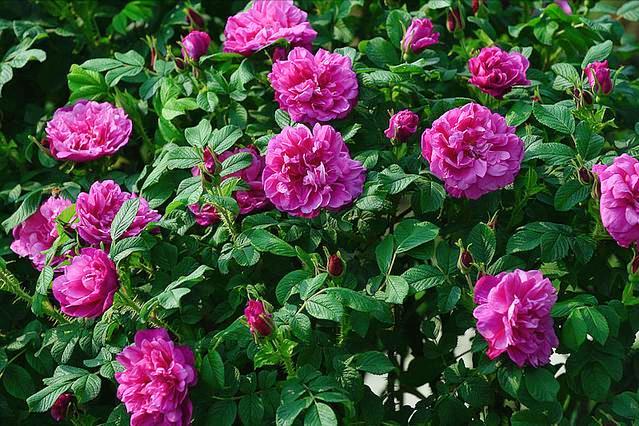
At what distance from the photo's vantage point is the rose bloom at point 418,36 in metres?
1.93

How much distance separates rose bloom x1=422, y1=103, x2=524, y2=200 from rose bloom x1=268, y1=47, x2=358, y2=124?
22 centimetres

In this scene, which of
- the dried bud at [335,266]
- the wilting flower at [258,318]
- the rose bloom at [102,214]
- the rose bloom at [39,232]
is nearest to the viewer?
the wilting flower at [258,318]

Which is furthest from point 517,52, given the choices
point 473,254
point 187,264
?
point 187,264

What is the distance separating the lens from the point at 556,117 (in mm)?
1756

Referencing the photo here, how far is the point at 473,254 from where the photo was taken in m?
1.65

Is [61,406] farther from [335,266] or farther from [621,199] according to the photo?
[621,199]

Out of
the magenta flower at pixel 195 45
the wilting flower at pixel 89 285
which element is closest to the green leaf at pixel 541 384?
the wilting flower at pixel 89 285

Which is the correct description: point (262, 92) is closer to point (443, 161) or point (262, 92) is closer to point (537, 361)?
point (443, 161)

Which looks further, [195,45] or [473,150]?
[195,45]

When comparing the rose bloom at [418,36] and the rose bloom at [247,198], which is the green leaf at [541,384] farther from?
the rose bloom at [418,36]

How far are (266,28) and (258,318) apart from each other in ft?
2.43

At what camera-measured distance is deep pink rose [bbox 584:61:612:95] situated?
5.93ft

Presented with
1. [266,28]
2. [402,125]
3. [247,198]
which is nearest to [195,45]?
[266,28]

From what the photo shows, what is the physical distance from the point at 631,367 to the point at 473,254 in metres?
0.42
